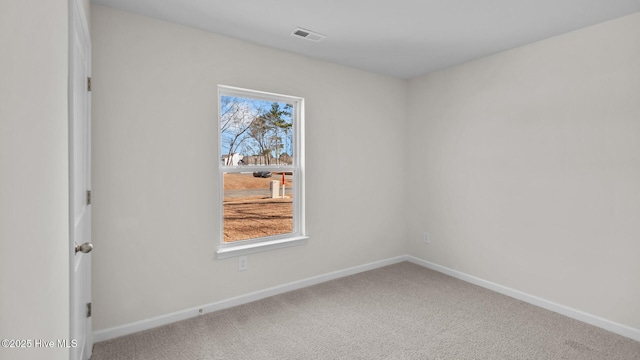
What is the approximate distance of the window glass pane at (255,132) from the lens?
118 inches

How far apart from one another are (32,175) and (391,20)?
8.27ft

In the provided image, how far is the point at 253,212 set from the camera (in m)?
3.20

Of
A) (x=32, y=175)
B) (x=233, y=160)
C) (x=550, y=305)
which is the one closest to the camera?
(x=32, y=175)

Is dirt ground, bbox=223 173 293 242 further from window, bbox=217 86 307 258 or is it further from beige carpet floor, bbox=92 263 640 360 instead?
beige carpet floor, bbox=92 263 640 360

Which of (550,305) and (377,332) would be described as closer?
(377,332)

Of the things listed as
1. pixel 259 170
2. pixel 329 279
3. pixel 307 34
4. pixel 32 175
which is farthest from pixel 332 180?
pixel 32 175

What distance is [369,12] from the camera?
2.42 metres

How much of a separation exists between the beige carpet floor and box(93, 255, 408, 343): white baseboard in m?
0.06

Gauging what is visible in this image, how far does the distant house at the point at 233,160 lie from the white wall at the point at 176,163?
17 cm

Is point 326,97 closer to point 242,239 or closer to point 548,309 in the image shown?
point 242,239

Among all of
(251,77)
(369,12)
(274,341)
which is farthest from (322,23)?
(274,341)

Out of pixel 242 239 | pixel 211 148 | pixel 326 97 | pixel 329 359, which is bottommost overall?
pixel 329 359

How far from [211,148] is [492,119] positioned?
2.83m

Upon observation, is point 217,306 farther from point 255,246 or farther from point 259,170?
point 259,170
